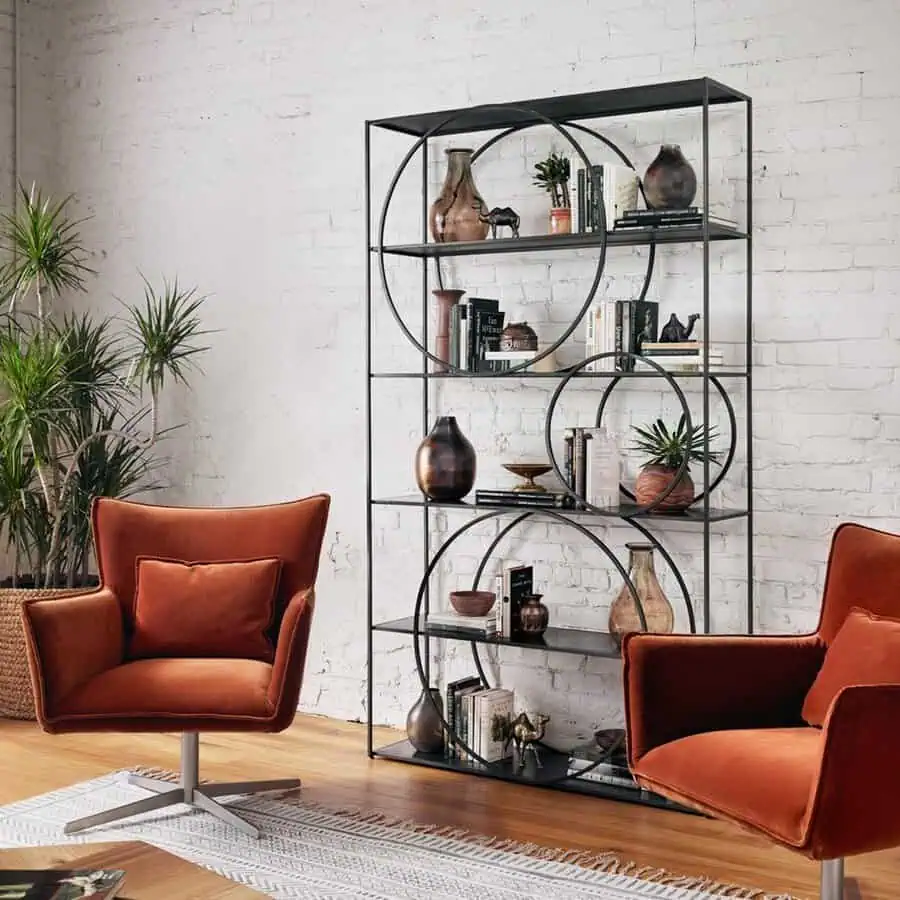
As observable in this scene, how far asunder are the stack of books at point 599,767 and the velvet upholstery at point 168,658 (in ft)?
3.16

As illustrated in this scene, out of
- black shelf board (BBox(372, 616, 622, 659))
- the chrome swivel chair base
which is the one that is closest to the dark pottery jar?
black shelf board (BBox(372, 616, 622, 659))

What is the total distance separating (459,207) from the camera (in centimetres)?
426

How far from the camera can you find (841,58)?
3850mm

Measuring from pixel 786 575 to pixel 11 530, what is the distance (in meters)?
2.68

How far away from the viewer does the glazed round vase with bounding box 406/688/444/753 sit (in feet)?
14.2

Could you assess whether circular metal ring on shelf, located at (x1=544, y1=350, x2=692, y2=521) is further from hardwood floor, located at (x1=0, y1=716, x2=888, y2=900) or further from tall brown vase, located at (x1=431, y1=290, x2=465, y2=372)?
hardwood floor, located at (x1=0, y1=716, x2=888, y2=900)

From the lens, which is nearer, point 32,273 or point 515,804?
point 515,804

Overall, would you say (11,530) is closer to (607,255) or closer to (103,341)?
(103,341)

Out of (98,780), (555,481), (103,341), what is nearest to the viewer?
(98,780)

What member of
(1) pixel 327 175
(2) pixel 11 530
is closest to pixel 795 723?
(1) pixel 327 175

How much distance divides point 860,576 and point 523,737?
4.40ft

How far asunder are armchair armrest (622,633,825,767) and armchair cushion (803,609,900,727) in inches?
2.7

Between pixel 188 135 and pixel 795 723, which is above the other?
pixel 188 135

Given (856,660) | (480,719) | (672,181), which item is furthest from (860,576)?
(480,719)
